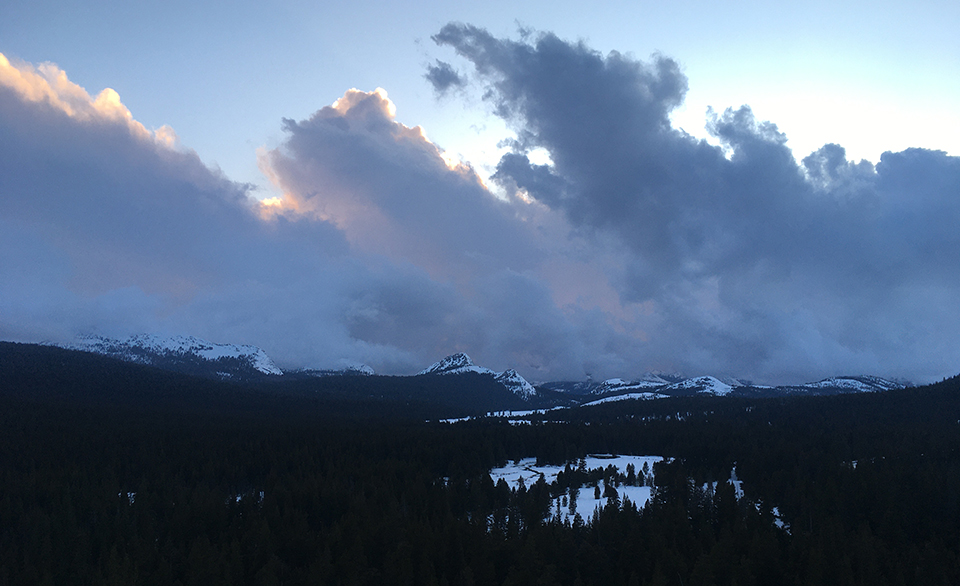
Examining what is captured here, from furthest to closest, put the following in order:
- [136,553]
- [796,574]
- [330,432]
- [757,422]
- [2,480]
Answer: [757,422] < [330,432] < [2,480] < [136,553] < [796,574]

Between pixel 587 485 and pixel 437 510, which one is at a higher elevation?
pixel 437 510

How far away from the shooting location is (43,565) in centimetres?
6694

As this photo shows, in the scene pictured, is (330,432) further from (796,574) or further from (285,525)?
(796,574)

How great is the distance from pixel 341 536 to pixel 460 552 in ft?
59.3

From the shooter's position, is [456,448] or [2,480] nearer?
[2,480]

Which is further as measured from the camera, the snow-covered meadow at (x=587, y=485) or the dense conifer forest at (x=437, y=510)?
the snow-covered meadow at (x=587, y=485)

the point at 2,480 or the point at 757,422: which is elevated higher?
the point at 757,422

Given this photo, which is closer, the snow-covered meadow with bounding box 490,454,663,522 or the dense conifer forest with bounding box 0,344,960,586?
the dense conifer forest with bounding box 0,344,960,586

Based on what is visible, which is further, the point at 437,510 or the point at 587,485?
the point at 587,485

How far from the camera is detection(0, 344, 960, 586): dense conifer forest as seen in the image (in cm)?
6700

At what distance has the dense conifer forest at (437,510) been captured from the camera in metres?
67.0

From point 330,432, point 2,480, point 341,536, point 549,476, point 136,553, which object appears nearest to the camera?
point 136,553

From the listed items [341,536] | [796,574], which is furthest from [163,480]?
[796,574]

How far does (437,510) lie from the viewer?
323ft
